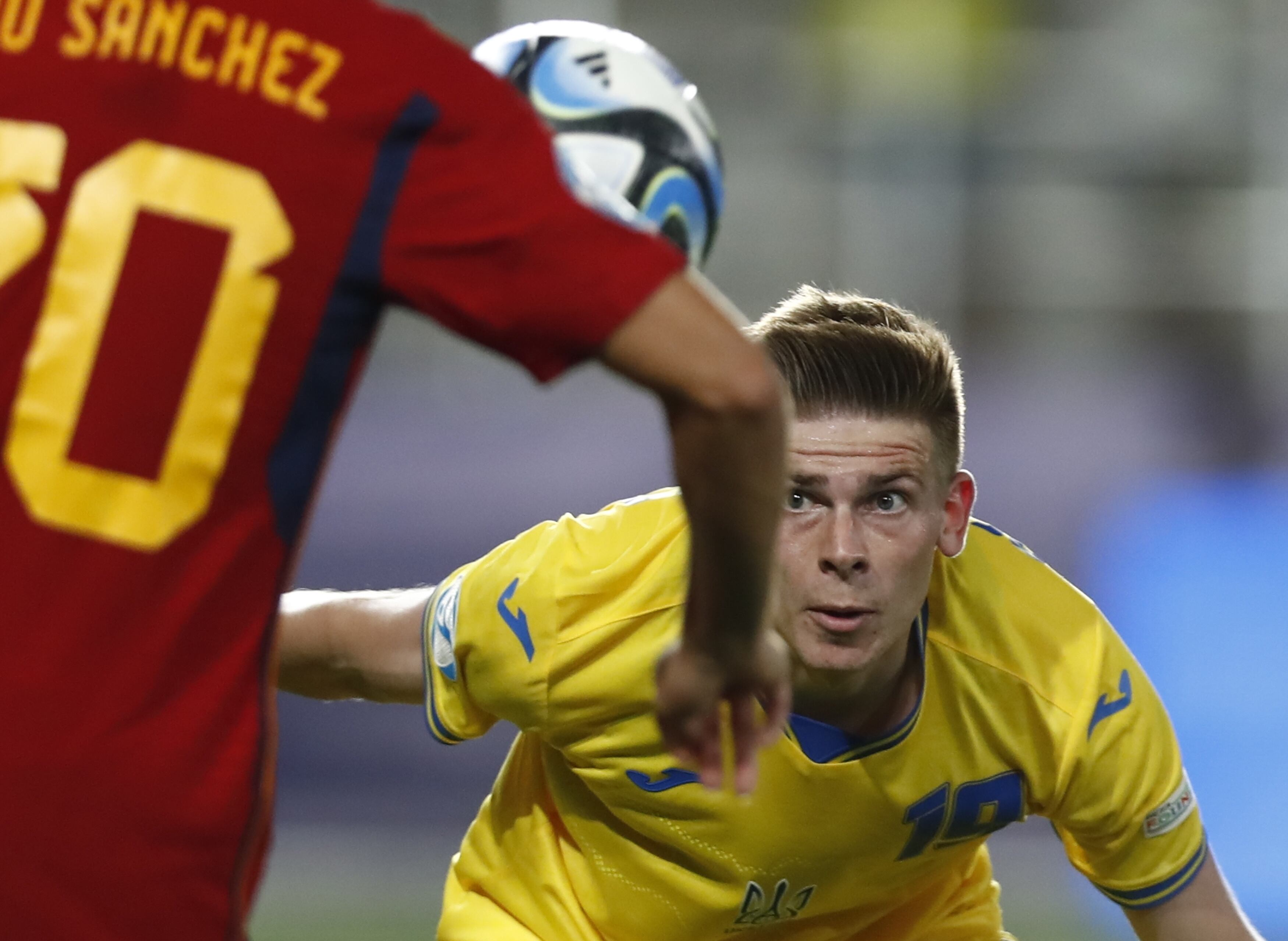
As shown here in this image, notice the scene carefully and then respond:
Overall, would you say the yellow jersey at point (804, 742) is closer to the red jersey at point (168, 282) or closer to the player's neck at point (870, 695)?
the player's neck at point (870, 695)

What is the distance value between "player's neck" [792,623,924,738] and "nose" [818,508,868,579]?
0.71 feet

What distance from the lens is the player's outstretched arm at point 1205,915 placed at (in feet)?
11.4

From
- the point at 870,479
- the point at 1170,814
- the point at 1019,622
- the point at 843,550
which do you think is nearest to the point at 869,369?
the point at 870,479

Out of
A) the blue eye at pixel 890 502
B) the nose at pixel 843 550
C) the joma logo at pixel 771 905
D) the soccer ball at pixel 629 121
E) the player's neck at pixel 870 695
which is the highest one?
the soccer ball at pixel 629 121

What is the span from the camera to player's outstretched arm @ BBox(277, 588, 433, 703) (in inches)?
138

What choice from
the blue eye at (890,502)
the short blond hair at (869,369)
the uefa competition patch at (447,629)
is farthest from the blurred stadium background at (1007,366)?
the blue eye at (890,502)

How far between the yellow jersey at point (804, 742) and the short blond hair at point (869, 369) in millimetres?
299

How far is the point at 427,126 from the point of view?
1975 mm

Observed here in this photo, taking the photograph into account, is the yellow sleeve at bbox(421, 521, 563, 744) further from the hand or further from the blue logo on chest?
Answer: the hand

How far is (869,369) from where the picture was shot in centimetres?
341

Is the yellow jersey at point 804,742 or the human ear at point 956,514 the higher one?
the human ear at point 956,514

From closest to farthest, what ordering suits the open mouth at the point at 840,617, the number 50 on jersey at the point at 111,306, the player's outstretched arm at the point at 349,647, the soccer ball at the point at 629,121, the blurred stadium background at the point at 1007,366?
the number 50 on jersey at the point at 111,306, the soccer ball at the point at 629,121, the open mouth at the point at 840,617, the player's outstretched arm at the point at 349,647, the blurred stadium background at the point at 1007,366

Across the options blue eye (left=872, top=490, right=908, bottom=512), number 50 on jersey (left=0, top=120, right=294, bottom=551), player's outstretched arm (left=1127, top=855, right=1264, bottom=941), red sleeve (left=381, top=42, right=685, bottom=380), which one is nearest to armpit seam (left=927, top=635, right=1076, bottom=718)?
blue eye (left=872, top=490, right=908, bottom=512)

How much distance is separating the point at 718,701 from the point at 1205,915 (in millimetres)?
1663
